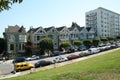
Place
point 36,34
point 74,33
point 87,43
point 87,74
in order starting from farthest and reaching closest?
point 74,33, point 87,43, point 36,34, point 87,74

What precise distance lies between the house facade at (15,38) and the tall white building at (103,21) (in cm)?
6742

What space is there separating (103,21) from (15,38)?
3201 inches

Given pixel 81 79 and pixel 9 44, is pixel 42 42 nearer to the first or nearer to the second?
pixel 9 44

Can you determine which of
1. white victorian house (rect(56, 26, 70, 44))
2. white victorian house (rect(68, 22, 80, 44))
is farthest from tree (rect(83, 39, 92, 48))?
white victorian house (rect(56, 26, 70, 44))

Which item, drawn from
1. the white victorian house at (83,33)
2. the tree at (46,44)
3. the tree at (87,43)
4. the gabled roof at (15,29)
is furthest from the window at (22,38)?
the white victorian house at (83,33)

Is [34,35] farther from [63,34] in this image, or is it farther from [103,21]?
[103,21]

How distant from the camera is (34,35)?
7981 centimetres

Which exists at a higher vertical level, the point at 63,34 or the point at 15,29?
the point at 15,29

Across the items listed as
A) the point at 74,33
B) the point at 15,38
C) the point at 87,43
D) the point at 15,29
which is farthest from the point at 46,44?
the point at 74,33

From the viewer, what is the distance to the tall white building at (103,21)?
459 ft

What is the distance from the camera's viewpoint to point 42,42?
7019 centimetres

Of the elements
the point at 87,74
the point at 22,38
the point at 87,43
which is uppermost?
the point at 22,38

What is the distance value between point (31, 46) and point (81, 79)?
190ft

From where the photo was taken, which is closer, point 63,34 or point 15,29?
point 15,29
